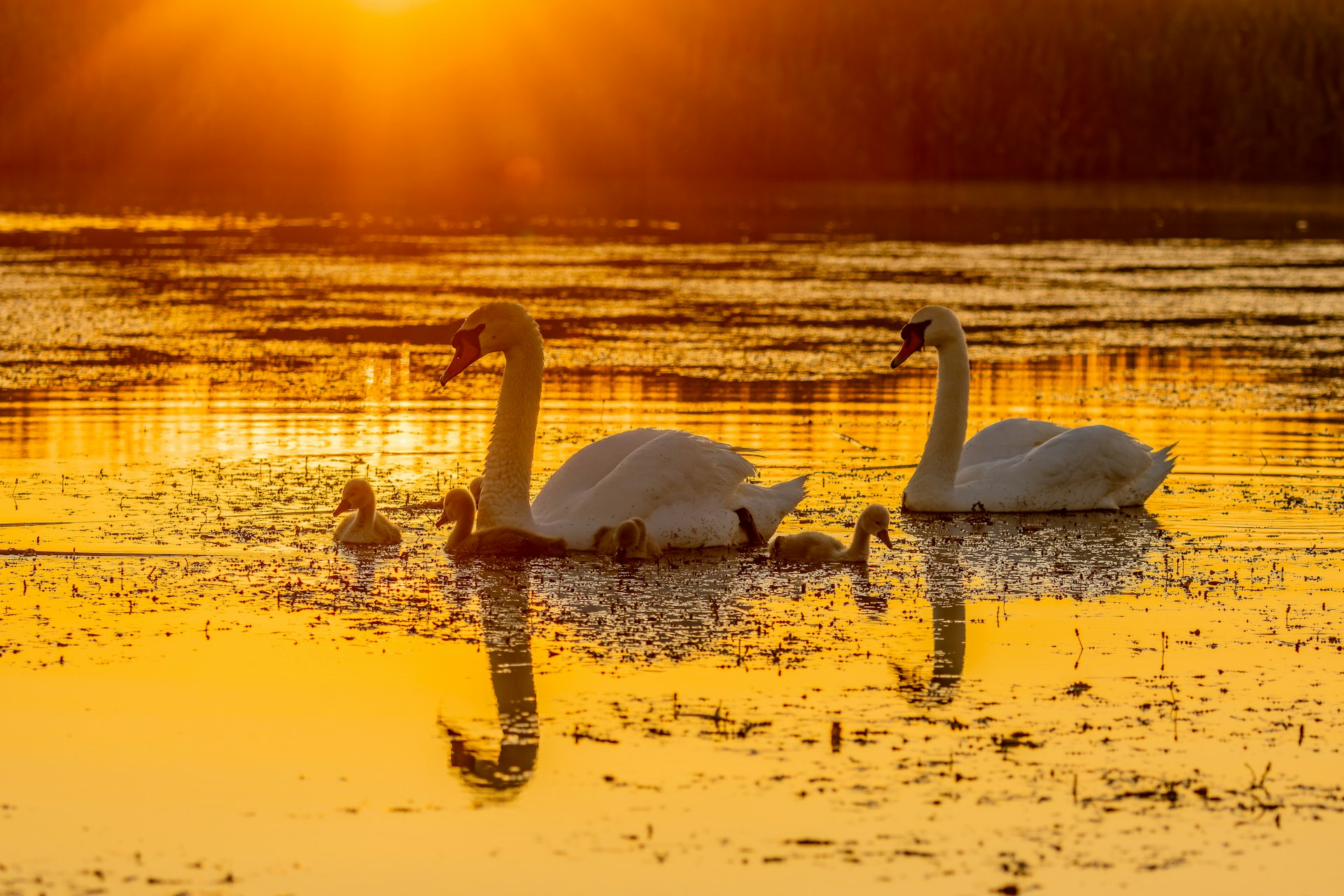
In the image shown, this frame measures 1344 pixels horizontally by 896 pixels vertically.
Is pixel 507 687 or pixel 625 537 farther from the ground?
pixel 625 537

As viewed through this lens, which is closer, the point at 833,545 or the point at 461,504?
the point at 833,545

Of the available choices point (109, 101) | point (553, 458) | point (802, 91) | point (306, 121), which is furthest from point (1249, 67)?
point (553, 458)

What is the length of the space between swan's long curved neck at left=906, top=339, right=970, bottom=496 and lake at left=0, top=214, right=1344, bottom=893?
0.37 metres

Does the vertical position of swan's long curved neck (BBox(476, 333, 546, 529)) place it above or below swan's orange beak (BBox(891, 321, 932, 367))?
below

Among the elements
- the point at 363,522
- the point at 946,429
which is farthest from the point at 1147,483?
the point at 363,522

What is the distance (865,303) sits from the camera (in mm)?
27672

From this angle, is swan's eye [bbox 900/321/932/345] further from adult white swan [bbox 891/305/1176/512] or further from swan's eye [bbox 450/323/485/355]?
swan's eye [bbox 450/323/485/355]

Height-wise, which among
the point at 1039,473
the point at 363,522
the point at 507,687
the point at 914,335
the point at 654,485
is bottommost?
the point at 507,687

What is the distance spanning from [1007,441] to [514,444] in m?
4.08

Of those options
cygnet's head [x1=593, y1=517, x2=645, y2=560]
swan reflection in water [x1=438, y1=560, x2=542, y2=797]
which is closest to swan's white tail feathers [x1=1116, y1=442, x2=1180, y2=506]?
cygnet's head [x1=593, y1=517, x2=645, y2=560]

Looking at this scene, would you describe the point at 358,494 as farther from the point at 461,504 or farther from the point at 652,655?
the point at 652,655

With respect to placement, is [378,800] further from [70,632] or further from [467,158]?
[467,158]

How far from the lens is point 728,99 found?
79.6 m

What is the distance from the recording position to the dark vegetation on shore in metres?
75.2
